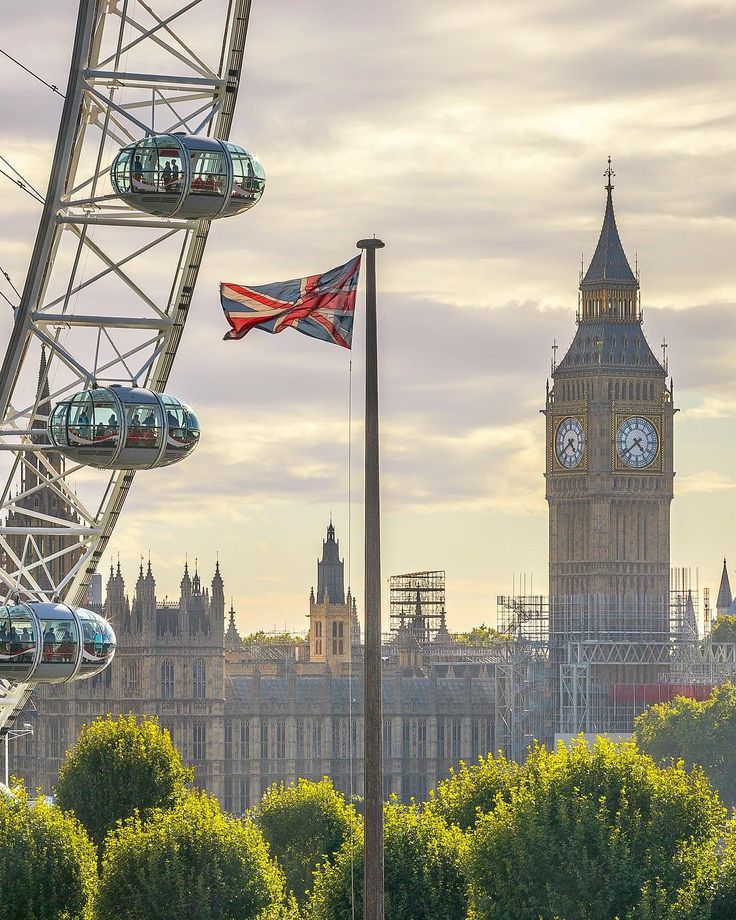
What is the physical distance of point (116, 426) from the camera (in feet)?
167

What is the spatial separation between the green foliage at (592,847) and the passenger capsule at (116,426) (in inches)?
901

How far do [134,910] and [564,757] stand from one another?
13596 millimetres

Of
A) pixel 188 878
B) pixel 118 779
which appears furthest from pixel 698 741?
pixel 188 878

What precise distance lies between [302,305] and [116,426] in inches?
204

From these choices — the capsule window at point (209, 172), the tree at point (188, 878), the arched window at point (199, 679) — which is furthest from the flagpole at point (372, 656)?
the arched window at point (199, 679)

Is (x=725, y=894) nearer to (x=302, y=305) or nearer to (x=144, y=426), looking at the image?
(x=144, y=426)

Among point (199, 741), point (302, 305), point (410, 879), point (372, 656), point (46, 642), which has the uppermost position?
point (302, 305)

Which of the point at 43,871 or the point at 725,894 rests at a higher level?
the point at 43,871

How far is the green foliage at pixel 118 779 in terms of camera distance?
88.1 m

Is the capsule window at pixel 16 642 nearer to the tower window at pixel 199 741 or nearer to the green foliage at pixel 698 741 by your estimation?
the green foliage at pixel 698 741

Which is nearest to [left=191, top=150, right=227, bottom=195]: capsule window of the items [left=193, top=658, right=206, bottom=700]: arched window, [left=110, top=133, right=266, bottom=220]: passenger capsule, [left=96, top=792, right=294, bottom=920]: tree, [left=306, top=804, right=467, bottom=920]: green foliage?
[left=110, top=133, right=266, bottom=220]: passenger capsule

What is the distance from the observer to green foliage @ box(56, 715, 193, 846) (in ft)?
289

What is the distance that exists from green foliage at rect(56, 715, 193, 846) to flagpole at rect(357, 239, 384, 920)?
46.4 metres

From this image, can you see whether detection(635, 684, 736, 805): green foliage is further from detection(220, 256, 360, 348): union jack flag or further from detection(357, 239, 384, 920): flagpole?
detection(357, 239, 384, 920): flagpole
